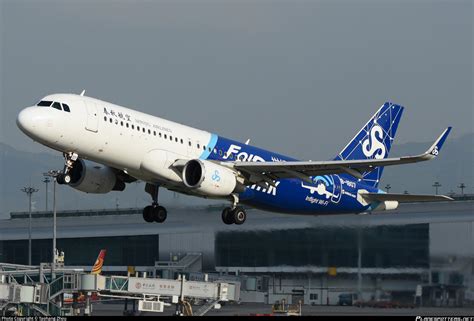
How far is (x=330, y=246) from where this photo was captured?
53.1 m

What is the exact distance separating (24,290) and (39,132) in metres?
16.8

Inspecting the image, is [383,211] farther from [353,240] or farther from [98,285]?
[98,285]

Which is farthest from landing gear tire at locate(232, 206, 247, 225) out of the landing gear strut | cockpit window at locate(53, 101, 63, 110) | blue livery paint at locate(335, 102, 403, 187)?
cockpit window at locate(53, 101, 63, 110)

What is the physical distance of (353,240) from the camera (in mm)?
52688

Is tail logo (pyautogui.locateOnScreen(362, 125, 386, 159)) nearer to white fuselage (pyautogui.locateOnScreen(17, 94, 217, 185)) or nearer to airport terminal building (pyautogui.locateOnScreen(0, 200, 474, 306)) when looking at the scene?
airport terminal building (pyautogui.locateOnScreen(0, 200, 474, 306))

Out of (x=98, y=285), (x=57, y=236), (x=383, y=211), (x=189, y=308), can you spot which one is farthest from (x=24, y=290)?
(x=57, y=236)

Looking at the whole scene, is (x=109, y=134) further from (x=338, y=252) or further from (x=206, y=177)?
(x=338, y=252)

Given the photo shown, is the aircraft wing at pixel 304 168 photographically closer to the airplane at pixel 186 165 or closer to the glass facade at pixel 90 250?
the airplane at pixel 186 165

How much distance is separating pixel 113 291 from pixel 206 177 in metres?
13.4

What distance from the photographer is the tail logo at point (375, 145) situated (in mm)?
54938

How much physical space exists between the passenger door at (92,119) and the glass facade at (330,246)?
49.3ft

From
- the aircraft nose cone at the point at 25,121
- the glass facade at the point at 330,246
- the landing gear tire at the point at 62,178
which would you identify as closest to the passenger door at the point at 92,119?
the aircraft nose cone at the point at 25,121

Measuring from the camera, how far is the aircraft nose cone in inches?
1613

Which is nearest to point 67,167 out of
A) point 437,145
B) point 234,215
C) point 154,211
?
point 154,211
